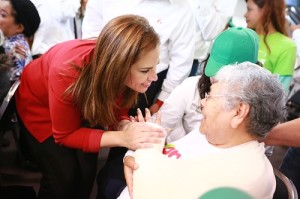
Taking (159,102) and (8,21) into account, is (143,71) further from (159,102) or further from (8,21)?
(8,21)

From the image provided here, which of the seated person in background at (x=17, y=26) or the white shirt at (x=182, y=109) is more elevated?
the seated person in background at (x=17, y=26)

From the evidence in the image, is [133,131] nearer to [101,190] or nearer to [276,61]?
[101,190]

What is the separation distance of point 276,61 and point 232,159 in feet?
4.54

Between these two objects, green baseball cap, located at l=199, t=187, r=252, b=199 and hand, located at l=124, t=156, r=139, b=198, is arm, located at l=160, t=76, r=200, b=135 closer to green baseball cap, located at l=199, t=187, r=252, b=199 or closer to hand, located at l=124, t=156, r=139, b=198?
hand, located at l=124, t=156, r=139, b=198

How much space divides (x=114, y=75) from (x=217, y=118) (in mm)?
457

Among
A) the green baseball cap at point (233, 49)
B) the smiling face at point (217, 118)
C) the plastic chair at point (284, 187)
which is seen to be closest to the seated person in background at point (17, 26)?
the green baseball cap at point (233, 49)

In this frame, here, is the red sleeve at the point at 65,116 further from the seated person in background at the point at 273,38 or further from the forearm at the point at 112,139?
the seated person in background at the point at 273,38

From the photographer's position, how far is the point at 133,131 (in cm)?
138

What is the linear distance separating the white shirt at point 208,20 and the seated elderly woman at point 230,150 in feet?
4.68

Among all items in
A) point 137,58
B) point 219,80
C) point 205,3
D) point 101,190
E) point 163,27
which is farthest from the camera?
point 205,3

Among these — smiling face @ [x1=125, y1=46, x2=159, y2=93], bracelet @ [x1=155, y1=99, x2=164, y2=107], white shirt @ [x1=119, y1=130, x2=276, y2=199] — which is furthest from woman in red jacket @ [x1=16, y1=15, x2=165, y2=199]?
bracelet @ [x1=155, y1=99, x2=164, y2=107]

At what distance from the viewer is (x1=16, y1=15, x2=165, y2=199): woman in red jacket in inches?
52.4

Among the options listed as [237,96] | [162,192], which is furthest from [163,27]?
[162,192]

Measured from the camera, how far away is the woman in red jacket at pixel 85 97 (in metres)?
1.33
